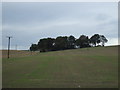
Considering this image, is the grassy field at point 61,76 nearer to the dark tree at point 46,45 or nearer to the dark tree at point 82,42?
the dark tree at point 82,42

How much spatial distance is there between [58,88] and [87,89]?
1220 mm

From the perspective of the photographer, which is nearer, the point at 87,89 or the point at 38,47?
the point at 87,89

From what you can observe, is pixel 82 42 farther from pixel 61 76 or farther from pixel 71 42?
pixel 61 76

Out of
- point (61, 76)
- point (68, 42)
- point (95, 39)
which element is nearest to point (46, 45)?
point (68, 42)

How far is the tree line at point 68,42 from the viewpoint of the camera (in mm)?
151712

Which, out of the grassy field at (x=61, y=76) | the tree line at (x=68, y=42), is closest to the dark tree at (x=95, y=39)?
the tree line at (x=68, y=42)

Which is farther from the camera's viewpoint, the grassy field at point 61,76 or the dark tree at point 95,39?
the dark tree at point 95,39

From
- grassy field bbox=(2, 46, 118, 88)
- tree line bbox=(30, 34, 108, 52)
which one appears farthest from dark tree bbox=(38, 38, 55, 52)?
grassy field bbox=(2, 46, 118, 88)

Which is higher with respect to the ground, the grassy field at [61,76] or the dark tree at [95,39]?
the dark tree at [95,39]

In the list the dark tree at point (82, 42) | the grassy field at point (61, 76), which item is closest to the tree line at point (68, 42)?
the dark tree at point (82, 42)

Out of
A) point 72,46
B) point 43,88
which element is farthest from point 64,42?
point 43,88

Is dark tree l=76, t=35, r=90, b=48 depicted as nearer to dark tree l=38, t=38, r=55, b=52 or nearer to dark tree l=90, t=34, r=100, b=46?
dark tree l=90, t=34, r=100, b=46

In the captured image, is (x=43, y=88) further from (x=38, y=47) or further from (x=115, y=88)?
(x=38, y=47)

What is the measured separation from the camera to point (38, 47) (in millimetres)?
161125
